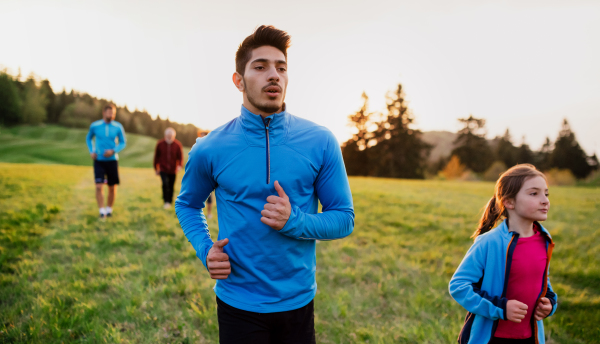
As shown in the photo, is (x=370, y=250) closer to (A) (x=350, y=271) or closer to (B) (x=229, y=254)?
(A) (x=350, y=271)

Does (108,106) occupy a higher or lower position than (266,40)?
higher

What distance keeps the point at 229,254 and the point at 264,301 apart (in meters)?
0.36

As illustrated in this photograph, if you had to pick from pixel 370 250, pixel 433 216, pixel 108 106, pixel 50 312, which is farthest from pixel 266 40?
pixel 433 216

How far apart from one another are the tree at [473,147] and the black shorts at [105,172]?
68.6 meters

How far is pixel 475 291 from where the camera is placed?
93.4 inches

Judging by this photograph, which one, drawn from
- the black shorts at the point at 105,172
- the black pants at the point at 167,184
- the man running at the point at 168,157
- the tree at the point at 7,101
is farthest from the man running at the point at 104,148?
the tree at the point at 7,101

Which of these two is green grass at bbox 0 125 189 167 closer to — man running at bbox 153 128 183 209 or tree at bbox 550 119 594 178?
man running at bbox 153 128 183 209

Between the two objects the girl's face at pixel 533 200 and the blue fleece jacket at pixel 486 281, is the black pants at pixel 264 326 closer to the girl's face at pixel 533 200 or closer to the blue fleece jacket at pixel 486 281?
the blue fleece jacket at pixel 486 281

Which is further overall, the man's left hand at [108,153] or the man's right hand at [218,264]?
the man's left hand at [108,153]

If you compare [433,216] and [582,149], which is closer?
[433,216]

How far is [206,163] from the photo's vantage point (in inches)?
80.6

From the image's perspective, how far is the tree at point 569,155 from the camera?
56812 millimetres

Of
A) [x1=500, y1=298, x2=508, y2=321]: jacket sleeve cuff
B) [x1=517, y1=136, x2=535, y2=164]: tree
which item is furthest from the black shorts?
[x1=517, y1=136, x2=535, y2=164]: tree

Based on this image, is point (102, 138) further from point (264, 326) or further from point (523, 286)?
point (523, 286)
